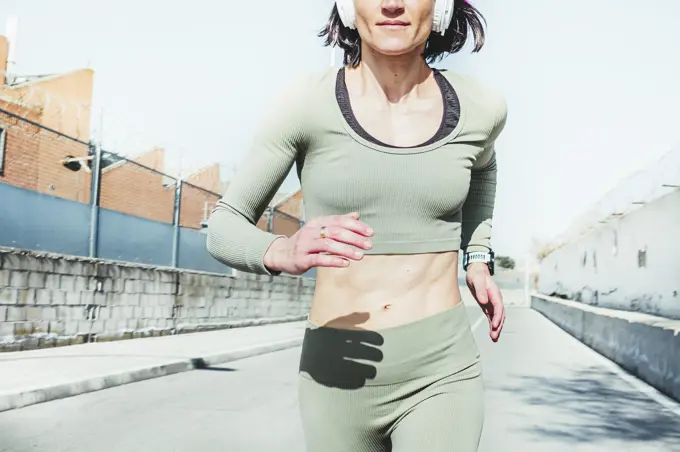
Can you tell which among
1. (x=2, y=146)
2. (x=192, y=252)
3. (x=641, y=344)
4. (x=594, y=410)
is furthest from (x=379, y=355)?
(x=192, y=252)

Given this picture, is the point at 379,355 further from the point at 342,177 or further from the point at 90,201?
Result: the point at 90,201

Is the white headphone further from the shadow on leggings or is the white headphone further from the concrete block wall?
the concrete block wall

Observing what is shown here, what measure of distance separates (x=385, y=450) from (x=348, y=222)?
68 cm

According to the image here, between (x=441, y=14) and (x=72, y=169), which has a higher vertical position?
(x=72, y=169)

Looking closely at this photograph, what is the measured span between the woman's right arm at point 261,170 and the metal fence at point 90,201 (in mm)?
10853

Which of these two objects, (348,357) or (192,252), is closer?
(348,357)

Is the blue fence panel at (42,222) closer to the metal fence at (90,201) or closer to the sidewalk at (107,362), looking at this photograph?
the metal fence at (90,201)

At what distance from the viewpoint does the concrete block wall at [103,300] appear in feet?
38.9

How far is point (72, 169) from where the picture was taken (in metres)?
13.6

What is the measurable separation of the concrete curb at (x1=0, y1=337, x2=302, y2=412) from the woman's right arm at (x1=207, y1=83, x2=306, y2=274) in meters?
6.40

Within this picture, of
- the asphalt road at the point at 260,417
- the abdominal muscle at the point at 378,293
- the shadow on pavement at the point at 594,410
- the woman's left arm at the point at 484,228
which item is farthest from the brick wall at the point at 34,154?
the abdominal muscle at the point at 378,293

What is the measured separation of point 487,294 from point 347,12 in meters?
0.84

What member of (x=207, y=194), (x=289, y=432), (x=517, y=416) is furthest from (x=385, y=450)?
(x=207, y=194)

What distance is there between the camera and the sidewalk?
26.8 ft
